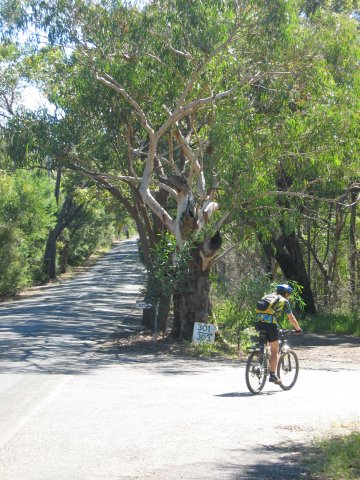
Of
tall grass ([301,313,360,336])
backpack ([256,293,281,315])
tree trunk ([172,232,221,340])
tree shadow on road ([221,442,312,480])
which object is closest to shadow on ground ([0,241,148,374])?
tree trunk ([172,232,221,340])

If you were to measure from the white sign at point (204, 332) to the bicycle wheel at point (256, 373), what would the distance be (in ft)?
23.6

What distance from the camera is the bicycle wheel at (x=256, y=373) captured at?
10.7 metres

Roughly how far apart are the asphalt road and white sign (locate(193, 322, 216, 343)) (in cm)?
135

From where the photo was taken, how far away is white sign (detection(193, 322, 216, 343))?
18094 mm

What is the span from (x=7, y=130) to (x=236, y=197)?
738 centimetres

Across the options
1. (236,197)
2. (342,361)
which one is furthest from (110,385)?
(342,361)

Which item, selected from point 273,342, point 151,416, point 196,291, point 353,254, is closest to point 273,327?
point 273,342

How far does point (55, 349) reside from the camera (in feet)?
61.8

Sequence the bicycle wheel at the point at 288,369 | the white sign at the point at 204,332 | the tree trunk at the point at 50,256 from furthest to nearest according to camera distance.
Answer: the tree trunk at the point at 50,256, the white sign at the point at 204,332, the bicycle wheel at the point at 288,369

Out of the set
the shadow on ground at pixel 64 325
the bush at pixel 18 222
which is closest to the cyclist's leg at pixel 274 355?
the shadow on ground at pixel 64 325

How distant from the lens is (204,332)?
1814cm

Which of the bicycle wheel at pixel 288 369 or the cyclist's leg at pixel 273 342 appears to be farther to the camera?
the bicycle wheel at pixel 288 369

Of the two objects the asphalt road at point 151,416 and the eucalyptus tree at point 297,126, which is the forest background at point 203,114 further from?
the asphalt road at point 151,416

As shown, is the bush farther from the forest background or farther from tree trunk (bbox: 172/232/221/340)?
tree trunk (bbox: 172/232/221/340)
